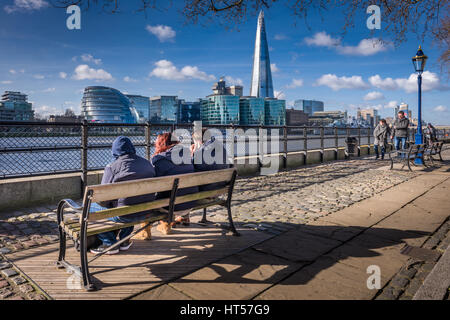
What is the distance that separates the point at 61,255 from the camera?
11.1 feet

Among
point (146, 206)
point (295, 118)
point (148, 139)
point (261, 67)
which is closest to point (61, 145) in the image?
point (148, 139)

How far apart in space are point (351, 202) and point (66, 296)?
17.2 ft

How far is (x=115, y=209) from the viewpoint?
124 inches

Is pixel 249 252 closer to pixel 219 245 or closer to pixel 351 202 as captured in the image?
pixel 219 245

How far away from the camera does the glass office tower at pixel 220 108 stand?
306 feet

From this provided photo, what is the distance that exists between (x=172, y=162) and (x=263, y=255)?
5.05 feet

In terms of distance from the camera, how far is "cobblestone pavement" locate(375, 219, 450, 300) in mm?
2770

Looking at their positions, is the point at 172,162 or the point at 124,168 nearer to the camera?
the point at 124,168

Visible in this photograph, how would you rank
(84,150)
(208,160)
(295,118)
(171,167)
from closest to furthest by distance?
(171,167), (208,160), (84,150), (295,118)

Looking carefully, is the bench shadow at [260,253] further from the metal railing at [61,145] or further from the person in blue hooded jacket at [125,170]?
the metal railing at [61,145]

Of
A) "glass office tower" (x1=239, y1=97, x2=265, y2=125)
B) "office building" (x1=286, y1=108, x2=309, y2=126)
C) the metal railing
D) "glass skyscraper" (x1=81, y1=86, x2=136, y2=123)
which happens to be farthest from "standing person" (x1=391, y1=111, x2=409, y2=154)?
"glass skyscraper" (x1=81, y1=86, x2=136, y2=123)

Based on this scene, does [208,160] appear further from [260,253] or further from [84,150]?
[84,150]

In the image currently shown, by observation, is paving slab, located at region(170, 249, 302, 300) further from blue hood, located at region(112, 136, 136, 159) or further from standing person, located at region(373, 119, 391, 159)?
standing person, located at region(373, 119, 391, 159)
